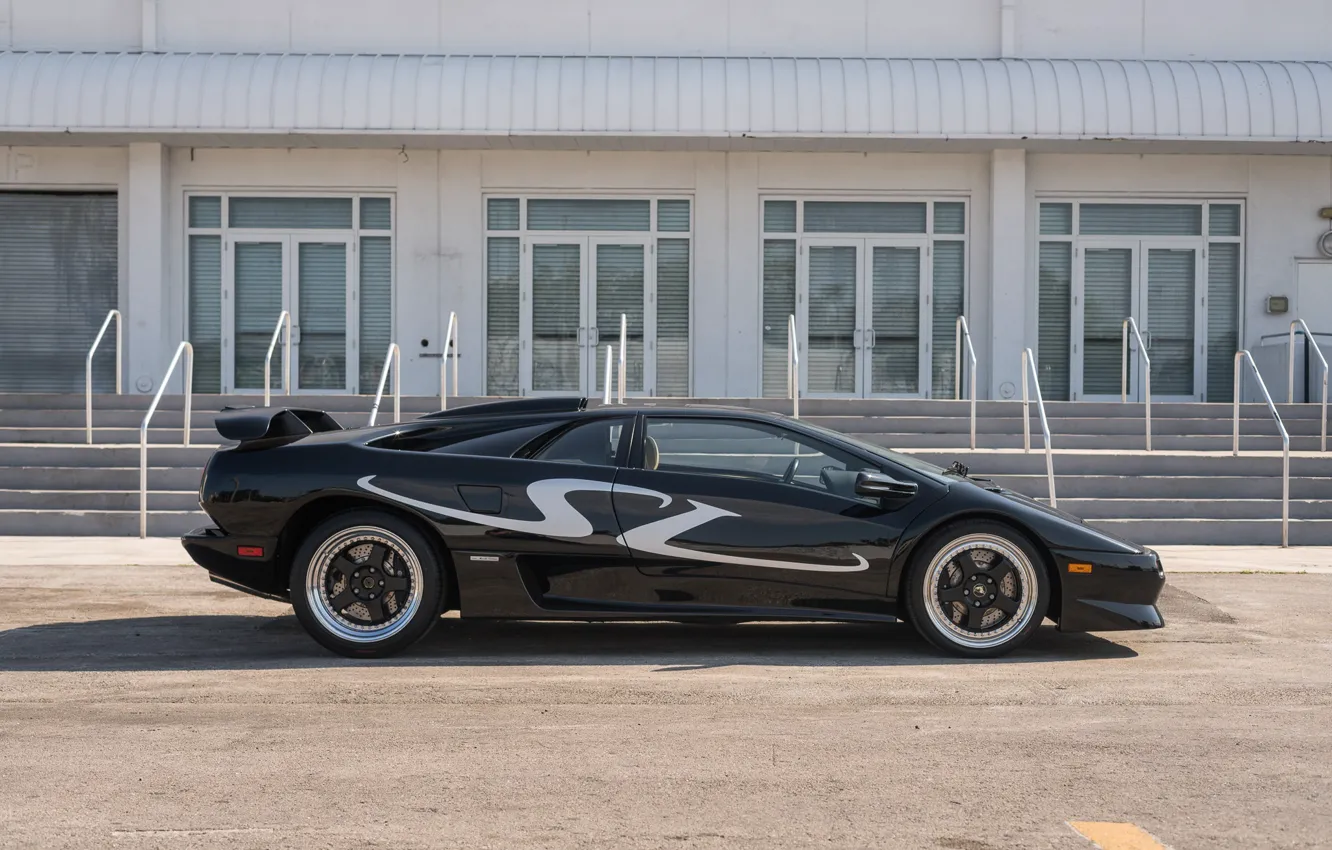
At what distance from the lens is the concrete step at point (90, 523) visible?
12.3 meters

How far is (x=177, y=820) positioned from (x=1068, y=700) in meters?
3.49

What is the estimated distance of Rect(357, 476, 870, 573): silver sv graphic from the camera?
21.5 feet

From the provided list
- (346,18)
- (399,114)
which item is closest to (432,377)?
(399,114)

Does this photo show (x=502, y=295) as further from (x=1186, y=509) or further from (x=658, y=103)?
(x=1186, y=509)

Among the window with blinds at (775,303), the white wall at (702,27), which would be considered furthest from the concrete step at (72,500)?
the window with blinds at (775,303)

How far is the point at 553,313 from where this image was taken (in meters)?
20.0

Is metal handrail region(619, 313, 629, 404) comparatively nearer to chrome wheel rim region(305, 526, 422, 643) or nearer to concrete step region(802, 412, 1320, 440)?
concrete step region(802, 412, 1320, 440)

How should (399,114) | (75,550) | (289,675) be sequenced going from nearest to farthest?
1. (289,675)
2. (75,550)
3. (399,114)

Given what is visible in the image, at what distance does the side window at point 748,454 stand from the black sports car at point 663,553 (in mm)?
92

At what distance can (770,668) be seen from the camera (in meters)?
6.38

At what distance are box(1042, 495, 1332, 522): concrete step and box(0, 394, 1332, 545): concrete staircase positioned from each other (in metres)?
0.01

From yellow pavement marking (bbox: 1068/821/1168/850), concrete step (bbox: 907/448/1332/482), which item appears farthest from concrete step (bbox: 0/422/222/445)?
yellow pavement marking (bbox: 1068/821/1168/850)

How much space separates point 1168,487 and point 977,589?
23.7 feet

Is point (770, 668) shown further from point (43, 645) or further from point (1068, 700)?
point (43, 645)
